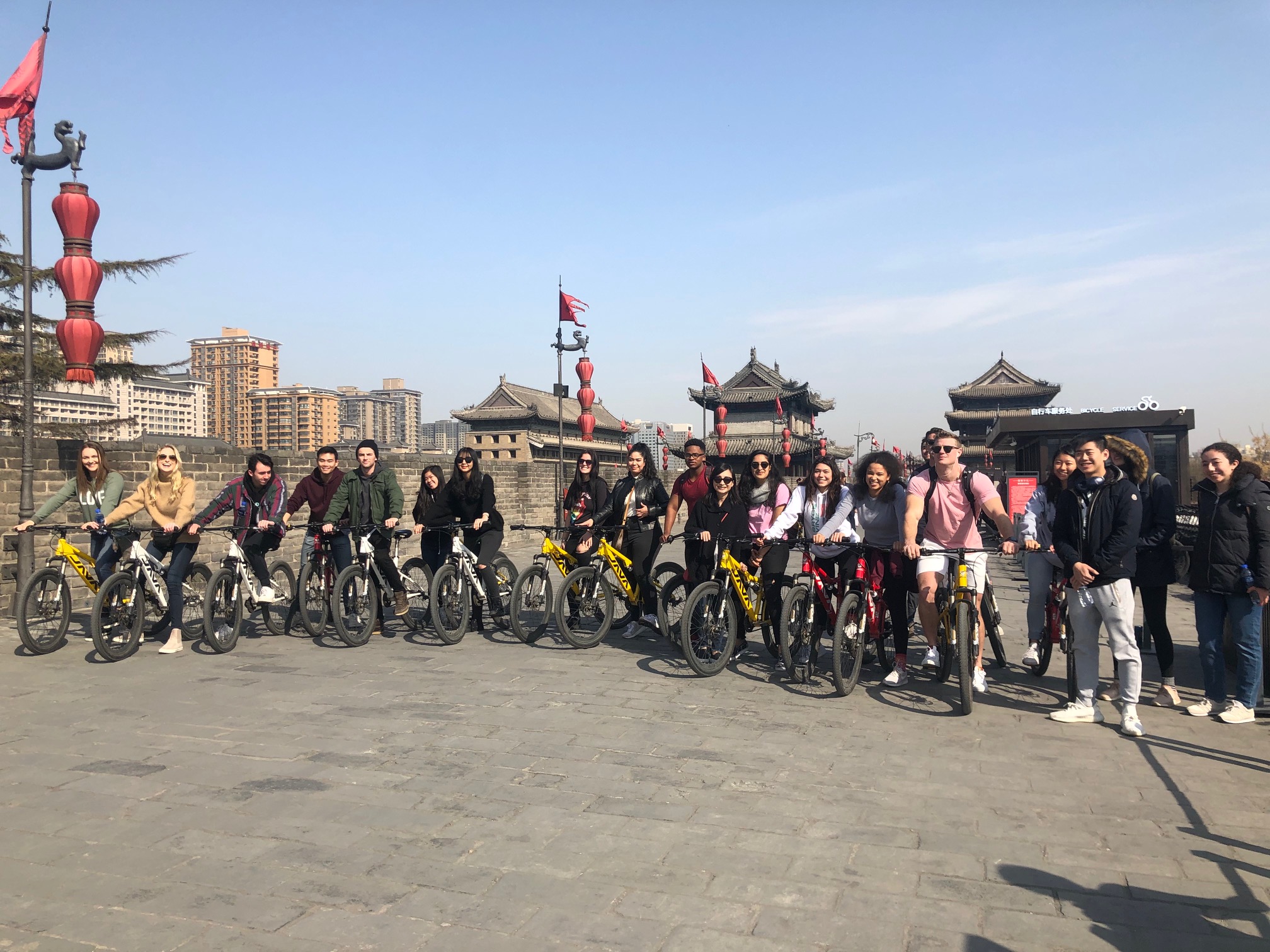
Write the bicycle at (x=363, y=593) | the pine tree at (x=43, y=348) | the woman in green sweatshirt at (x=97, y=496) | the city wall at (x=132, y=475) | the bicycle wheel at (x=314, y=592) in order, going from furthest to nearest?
1. the pine tree at (x=43, y=348)
2. the city wall at (x=132, y=475)
3. the bicycle wheel at (x=314, y=592)
4. the bicycle at (x=363, y=593)
5. the woman in green sweatshirt at (x=97, y=496)

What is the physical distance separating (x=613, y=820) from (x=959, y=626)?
2699 mm

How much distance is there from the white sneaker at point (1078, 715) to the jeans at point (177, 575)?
6.29 meters

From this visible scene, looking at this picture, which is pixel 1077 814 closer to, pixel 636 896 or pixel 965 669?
pixel 965 669

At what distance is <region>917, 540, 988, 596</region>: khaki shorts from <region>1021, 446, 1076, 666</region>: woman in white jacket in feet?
2.18

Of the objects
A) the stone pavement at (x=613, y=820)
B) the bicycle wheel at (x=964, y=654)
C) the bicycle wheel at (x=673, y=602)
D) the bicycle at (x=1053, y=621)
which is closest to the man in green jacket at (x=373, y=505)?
the stone pavement at (x=613, y=820)

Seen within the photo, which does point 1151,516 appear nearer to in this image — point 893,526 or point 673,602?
point 893,526

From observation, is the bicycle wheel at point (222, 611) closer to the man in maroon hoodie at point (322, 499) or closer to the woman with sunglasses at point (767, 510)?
the man in maroon hoodie at point (322, 499)

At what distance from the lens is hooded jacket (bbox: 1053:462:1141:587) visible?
16.8 feet

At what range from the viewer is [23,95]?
991 centimetres

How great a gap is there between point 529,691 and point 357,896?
2.88 metres

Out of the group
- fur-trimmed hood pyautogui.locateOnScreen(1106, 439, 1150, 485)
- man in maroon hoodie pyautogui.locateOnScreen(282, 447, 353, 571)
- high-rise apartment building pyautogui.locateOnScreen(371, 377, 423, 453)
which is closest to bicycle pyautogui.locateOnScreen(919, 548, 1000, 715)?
fur-trimmed hood pyautogui.locateOnScreen(1106, 439, 1150, 485)

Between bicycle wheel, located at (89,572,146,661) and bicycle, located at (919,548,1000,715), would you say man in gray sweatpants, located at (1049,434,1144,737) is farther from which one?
bicycle wheel, located at (89,572,146,661)

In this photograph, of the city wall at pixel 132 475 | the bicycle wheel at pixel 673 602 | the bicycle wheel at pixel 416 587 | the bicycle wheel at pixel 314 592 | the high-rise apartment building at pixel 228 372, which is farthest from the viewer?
the high-rise apartment building at pixel 228 372

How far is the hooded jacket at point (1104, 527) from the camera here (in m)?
5.11
